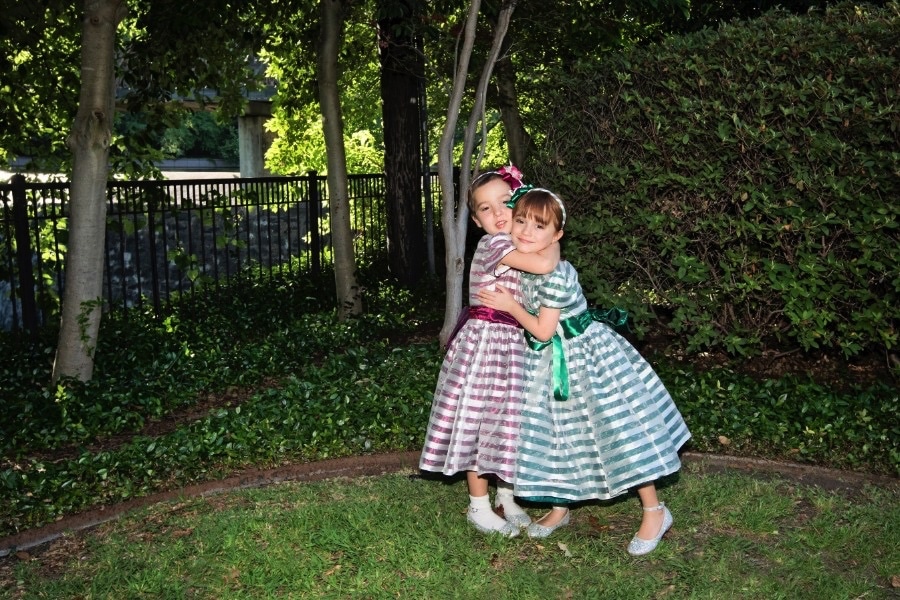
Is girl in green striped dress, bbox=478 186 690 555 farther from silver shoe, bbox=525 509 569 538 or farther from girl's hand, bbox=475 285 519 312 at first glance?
silver shoe, bbox=525 509 569 538

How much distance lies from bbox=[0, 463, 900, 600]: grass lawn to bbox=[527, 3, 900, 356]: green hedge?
1.72 meters

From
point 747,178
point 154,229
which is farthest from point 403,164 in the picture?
point 747,178

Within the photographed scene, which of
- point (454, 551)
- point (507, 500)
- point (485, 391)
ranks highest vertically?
point (485, 391)

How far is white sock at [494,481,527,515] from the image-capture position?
4.47 m

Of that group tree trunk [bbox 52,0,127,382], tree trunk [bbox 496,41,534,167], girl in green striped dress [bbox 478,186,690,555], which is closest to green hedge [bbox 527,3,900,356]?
girl in green striped dress [bbox 478,186,690,555]

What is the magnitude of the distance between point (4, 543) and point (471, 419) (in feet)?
8.06

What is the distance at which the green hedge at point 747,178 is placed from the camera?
5.85 meters

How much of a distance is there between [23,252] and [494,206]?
6.27 meters

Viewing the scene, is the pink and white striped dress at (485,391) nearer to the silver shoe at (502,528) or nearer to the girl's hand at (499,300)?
the girl's hand at (499,300)

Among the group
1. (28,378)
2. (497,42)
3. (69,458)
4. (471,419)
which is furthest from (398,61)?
(471,419)

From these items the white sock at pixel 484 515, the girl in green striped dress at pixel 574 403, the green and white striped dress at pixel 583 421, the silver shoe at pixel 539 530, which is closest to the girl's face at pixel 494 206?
the girl in green striped dress at pixel 574 403

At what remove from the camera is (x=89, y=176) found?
22.3 feet

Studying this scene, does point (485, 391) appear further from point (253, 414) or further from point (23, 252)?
point (23, 252)

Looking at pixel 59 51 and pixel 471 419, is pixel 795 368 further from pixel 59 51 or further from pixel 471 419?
pixel 59 51
